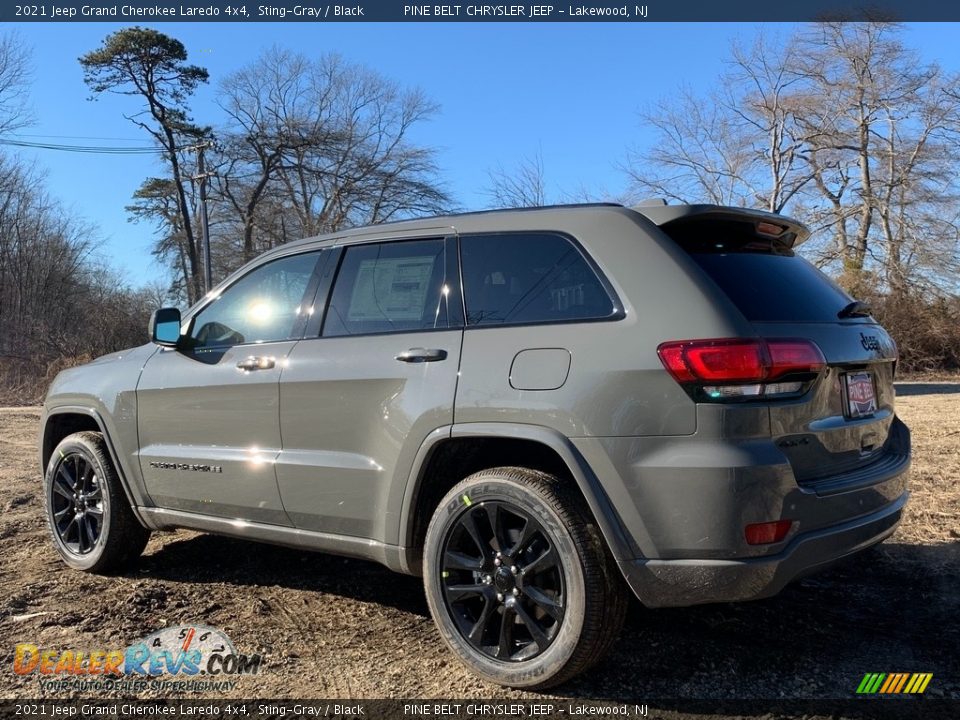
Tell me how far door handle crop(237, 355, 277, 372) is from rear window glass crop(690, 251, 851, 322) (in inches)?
79.1

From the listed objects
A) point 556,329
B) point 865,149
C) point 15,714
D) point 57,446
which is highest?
point 865,149

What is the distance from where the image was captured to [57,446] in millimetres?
4797

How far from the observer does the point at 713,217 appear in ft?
9.95

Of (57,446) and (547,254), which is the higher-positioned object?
(547,254)

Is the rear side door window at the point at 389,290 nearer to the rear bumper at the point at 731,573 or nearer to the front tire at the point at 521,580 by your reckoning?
the front tire at the point at 521,580

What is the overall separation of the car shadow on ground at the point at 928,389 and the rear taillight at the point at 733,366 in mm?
13382

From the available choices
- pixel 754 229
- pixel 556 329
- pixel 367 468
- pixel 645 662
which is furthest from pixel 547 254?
pixel 645 662

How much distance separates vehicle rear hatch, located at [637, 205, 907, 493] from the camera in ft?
8.81

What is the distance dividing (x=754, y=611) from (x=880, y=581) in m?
0.88

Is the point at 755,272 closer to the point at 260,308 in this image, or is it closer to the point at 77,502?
the point at 260,308

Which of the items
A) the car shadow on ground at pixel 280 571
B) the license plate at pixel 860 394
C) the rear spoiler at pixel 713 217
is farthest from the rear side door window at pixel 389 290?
the license plate at pixel 860 394

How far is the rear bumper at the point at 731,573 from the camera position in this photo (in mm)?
2557

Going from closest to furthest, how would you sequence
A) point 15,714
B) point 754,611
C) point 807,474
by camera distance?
point 807,474, point 15,714, point 754,611

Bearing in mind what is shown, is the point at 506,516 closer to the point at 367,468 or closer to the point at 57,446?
the point at 367,468
